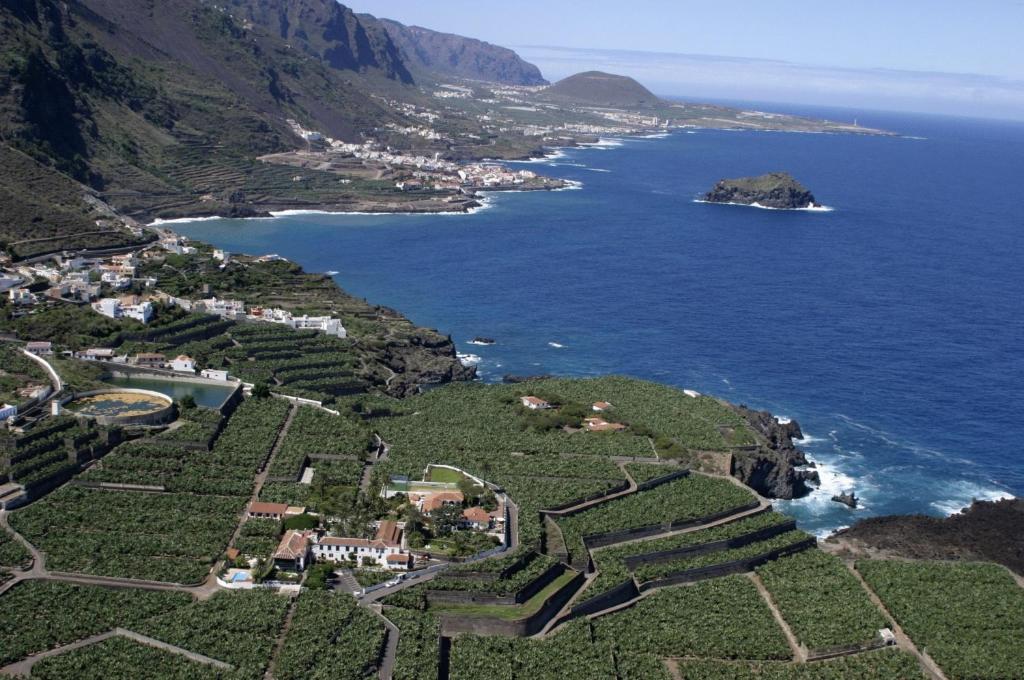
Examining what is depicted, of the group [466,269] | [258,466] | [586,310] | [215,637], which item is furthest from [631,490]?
[466,269]

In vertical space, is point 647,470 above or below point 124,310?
below

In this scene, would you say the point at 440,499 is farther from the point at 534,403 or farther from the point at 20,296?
the point at 20,296

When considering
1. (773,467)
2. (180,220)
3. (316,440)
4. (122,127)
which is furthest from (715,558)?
(122,127)

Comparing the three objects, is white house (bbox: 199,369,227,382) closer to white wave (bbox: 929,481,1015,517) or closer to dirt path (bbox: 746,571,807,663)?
dirt path (bbox: 746,571,807,663)

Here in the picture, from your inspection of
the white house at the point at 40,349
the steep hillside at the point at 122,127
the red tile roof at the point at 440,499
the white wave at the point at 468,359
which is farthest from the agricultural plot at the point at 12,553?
the steep hillside at the point at 122,127

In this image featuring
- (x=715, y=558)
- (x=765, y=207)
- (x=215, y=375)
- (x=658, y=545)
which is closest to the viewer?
(x=715, y=558)

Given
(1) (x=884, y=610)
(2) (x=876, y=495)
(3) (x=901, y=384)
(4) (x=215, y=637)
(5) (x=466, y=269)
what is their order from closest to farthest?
(4) (x=215, y=637) < (1) (x=884, y=610) < (2) (x=876, y=495) < (3) (x=901, y=384) < (5) (x=466, y=269)

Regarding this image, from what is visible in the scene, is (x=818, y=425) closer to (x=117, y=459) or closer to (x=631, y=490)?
(x=631, y=490)
